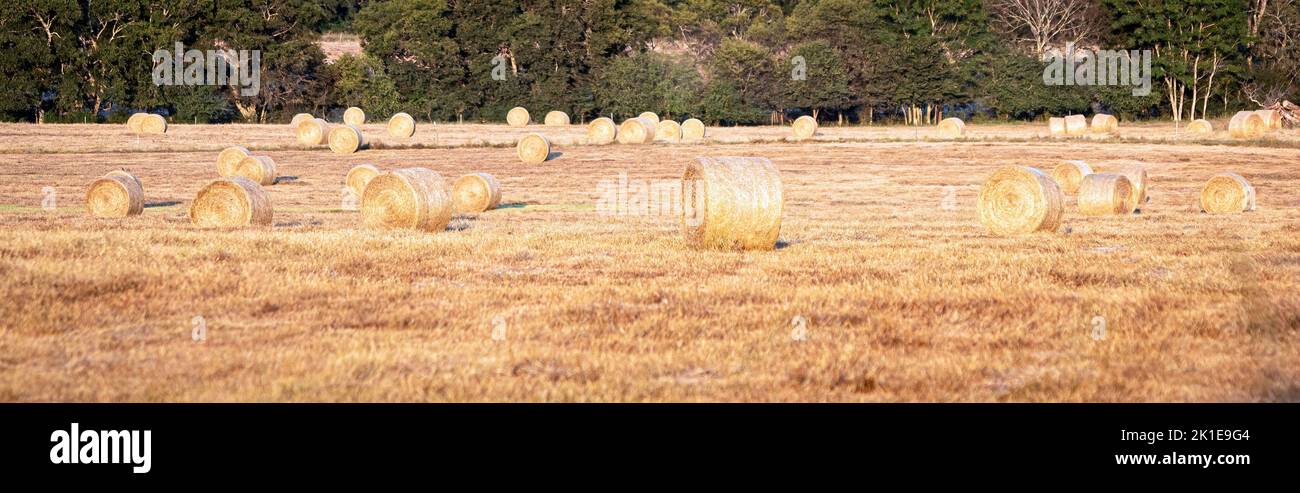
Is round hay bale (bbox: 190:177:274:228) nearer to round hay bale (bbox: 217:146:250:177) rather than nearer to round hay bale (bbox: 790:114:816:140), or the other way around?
round hay bale (bbox: 217:146:250:177)

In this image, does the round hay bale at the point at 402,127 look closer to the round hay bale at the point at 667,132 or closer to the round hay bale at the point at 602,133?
the round hay bale at the point at 602,133

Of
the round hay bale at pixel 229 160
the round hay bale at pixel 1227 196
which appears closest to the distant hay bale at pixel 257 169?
Result: the round hay bale at pixel 229 160

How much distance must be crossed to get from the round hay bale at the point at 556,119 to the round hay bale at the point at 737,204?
163 feet

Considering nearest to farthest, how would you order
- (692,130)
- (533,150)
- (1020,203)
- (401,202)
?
(401,202), (1020,203), (533,150), (692,130)

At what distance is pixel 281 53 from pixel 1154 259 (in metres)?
59.3

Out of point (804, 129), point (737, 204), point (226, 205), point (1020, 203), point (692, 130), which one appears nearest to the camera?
point (737, 204)

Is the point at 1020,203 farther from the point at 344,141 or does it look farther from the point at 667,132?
the point at 667,132

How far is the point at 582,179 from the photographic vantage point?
3606 cm

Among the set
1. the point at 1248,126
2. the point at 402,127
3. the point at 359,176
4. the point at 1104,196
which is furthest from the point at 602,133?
the point at 1104,196

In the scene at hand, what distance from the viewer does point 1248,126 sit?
4884 centimetres

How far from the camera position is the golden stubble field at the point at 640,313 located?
26.0ft

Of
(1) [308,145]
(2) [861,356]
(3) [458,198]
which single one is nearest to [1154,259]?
(2) [861,356]

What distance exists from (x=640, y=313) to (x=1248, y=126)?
4515 cm

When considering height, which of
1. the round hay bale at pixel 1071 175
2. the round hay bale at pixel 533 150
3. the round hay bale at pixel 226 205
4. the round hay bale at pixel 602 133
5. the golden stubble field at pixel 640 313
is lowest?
the golden stubble field at pixel 640 313
